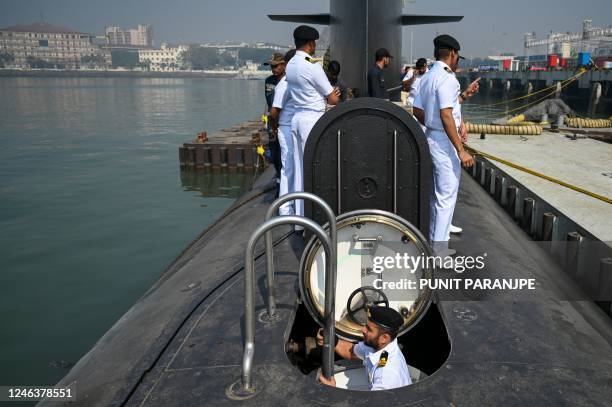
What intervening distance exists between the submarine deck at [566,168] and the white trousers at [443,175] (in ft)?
14.3

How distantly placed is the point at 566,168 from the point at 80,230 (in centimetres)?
1291

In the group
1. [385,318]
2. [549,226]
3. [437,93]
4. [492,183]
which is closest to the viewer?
[385,318]

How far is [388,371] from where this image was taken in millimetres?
3404

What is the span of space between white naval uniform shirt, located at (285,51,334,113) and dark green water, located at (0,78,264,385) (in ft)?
17.3

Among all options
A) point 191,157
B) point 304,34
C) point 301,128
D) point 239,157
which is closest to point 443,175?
point 301,128

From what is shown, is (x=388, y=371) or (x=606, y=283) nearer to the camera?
(x=388, y=371)

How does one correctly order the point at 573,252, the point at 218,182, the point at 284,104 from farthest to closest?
1. the point at 218,182
2. the point at 573,252
3. the point at 284,104

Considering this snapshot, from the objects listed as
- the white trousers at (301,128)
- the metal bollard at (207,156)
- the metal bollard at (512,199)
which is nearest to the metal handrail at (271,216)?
the white trousers at (301,128)

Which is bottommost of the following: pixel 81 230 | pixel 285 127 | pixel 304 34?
pixel 81 230

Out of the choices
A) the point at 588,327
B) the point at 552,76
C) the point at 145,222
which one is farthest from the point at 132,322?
the point at 552,76

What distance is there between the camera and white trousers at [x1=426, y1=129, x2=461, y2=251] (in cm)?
525

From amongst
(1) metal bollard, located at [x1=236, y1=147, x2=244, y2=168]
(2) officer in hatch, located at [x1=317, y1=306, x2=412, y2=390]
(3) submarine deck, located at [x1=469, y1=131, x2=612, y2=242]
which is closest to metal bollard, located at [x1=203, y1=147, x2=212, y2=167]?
(1) metal bollard, located at [x1=236, y1=147, x2=244, y2=168]

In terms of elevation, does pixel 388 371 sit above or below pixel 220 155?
above

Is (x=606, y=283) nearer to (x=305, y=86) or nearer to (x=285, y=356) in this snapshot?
(x=305, y=86)
